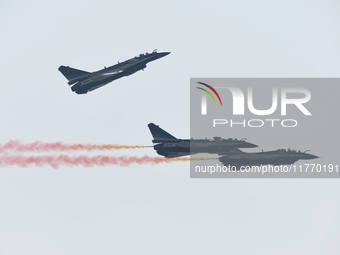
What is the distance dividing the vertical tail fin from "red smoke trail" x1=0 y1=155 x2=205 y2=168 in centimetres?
263

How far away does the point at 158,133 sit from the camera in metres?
152

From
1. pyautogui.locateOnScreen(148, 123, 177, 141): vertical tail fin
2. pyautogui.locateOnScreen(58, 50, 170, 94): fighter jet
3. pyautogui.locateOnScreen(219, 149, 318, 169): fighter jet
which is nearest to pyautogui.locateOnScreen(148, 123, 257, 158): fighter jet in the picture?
pyautogui.locateOnScreen(148, 123, 177, 141): vertical tail fin

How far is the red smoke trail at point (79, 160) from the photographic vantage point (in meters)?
151

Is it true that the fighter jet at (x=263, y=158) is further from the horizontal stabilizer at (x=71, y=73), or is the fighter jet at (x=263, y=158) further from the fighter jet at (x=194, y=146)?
the horizontal stabilizer at (x=71, y=73)

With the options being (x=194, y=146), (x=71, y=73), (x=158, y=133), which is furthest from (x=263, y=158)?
(x=71, y=73)

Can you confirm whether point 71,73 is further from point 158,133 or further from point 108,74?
point 158,133

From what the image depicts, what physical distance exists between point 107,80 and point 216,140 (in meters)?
14.8

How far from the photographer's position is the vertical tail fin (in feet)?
494

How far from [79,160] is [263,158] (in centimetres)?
2184

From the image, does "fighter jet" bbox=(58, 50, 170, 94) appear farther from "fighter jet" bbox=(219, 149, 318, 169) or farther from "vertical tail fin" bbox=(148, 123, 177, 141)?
"fighter jet" bbox=(219, 149, 318, 169)

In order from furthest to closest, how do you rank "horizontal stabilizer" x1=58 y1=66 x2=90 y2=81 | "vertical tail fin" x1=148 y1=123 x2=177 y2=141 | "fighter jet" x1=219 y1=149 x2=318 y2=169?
"horizontal stabilizer" x1=58 y1=66 x2=90 y2=81, "vertical tail fin" x1=148 y1=123 x2=177 y2=141, "fighter jet" x1=219 y1=149 x2=318 y2=169

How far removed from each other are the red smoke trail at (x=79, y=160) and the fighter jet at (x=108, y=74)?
27.6ft

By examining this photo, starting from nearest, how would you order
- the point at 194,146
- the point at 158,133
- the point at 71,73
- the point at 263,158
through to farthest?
the point at 194,146, the point at 263,158, the point at 158,133, the point at 71,73

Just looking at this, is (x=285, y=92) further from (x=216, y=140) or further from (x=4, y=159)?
(x=4, y=159)
